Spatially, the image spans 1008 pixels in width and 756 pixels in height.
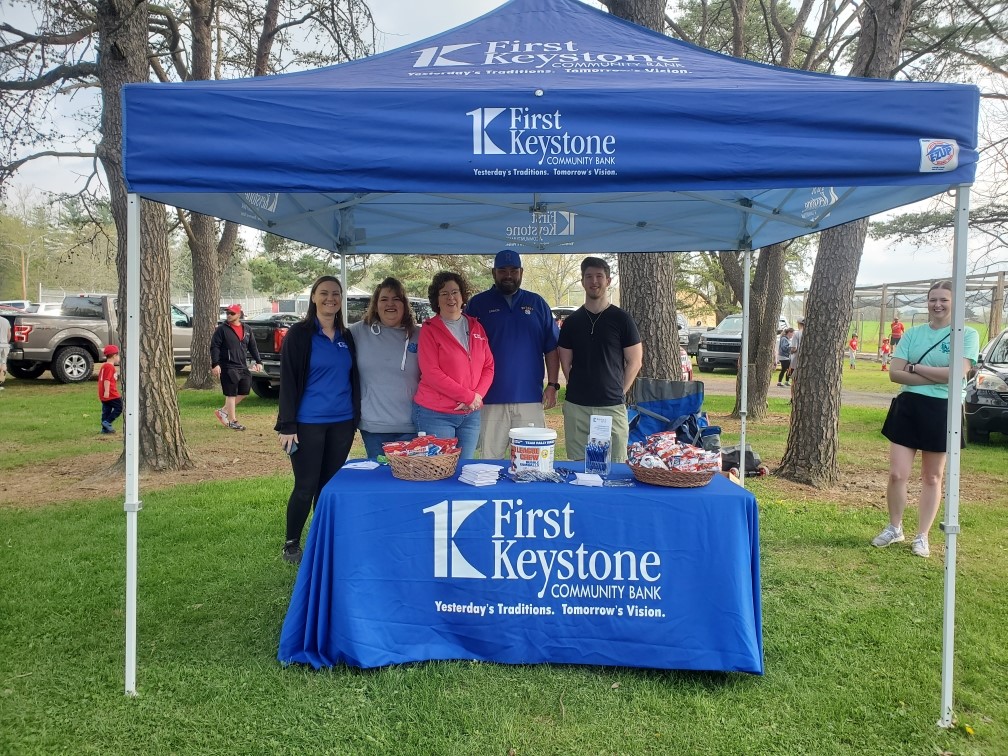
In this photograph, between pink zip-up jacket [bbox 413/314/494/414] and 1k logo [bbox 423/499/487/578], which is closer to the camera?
1k logo [bbox 423/499/487/578]

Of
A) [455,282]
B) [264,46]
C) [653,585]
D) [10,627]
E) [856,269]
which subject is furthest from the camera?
[264,46]

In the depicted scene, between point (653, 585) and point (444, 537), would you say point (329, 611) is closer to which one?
point (444, 537)

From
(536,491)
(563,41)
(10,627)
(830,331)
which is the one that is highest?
(563,41)

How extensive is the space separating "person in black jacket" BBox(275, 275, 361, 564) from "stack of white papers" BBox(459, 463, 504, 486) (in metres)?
0.94

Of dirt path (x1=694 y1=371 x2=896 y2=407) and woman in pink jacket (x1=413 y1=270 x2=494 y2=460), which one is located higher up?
woman in pink jacket (x1=413 y1=270 x2=494 y2=460)

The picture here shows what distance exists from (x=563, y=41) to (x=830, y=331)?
12.7ft

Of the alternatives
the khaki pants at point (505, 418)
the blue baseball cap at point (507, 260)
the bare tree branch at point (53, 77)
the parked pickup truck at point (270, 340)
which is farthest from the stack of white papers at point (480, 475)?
the parked pickup truck at point (270, 340)

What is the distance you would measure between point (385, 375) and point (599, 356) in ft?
3.93

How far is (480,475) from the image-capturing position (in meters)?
2.82

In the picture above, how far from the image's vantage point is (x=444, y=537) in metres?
2.72

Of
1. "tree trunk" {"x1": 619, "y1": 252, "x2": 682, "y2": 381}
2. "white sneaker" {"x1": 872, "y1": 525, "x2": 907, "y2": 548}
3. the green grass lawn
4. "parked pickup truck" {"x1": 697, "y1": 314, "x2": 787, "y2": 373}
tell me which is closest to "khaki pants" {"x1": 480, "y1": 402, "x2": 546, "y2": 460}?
the green grass lawn

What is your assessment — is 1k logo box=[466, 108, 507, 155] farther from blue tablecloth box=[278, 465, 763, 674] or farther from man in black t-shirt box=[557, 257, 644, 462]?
man in black t-shirt box=[557, 257, 644, 462]

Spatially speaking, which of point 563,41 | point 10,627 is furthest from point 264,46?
point 10,627

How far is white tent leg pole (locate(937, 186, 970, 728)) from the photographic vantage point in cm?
246
